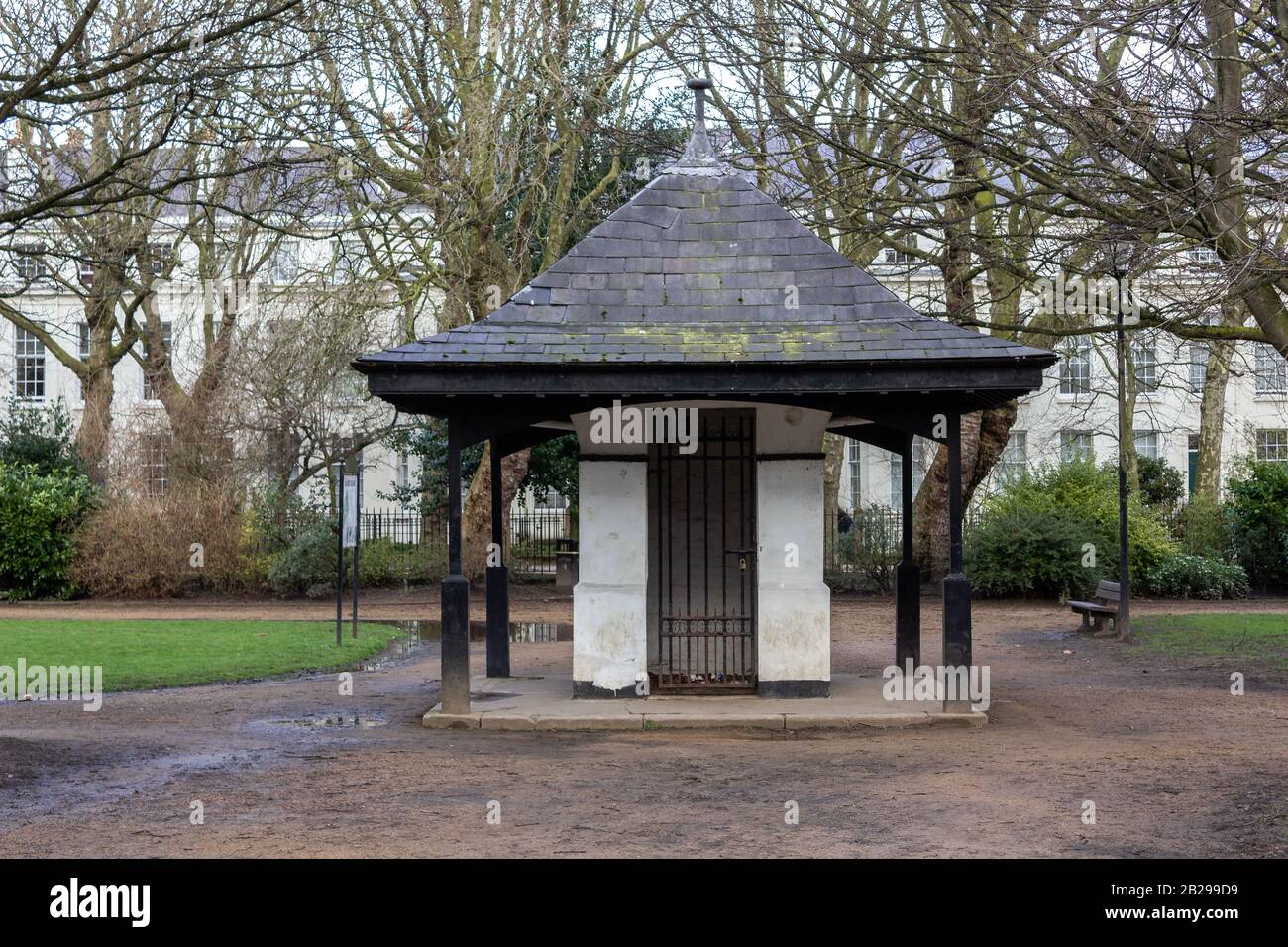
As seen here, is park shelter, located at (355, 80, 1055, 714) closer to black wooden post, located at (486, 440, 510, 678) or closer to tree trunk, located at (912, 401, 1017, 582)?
black wooden post, located at (486, 440, 510, 678)

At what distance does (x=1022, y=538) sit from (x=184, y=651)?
14.7m

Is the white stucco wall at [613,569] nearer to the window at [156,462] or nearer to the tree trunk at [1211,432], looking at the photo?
the window at [156,462]

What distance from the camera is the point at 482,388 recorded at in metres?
12.5

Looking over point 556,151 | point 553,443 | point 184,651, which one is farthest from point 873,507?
point 184,651

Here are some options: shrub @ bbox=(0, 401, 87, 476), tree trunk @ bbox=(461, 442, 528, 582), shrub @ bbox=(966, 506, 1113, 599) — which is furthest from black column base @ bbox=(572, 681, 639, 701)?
shrub @ bbox=(0, 401, 87, 476)

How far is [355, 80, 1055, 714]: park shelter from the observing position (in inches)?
492

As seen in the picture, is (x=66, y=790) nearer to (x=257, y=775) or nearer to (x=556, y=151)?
(x=257, y=775)

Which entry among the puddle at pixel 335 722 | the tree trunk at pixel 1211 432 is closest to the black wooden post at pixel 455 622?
the puddle at pixel 335 722

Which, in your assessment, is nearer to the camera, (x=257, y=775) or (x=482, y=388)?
(x=257, y=775)

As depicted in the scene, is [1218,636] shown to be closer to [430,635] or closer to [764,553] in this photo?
[764,553]

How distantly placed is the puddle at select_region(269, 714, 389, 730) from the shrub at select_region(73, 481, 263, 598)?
13.9 meters

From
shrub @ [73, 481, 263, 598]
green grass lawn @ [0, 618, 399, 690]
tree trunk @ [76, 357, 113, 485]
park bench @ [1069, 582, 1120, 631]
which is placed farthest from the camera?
tree trunk @ [76, 357, 113, 485]

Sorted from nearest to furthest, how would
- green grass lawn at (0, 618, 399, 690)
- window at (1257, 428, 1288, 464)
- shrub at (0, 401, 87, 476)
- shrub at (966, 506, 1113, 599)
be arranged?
green grass lawn at (0, 618, 399, 690) < shrub at (966, 506, 1113, 599) < shrub at (0, 401, 87, 476) < window at (1257, 428, 1288, 464)

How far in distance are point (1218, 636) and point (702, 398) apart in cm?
1064
